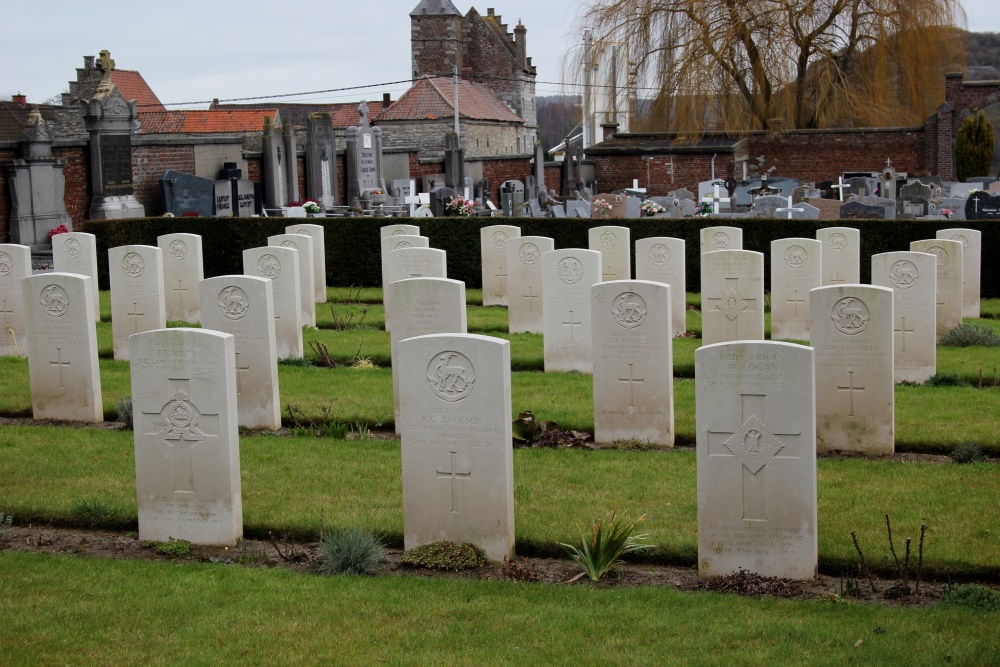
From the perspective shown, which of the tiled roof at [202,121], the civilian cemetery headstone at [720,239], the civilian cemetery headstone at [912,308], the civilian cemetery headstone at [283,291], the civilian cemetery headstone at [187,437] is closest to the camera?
the civilian cemetery headstone at [187,437]

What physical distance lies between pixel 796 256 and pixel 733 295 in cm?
158

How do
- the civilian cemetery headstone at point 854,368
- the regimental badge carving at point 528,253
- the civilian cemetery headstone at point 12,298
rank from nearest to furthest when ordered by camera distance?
1. the civilian cemetery headstone at point 854,368
2. the civilian cemetery headstone at point 12,298
3. the regimental badge carving at point 528,253

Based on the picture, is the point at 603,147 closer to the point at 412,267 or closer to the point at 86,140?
the point at 86,140

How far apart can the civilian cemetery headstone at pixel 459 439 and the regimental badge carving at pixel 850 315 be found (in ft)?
10.8

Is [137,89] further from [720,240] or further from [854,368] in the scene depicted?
[854,368]

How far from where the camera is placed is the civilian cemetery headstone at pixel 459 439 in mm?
6238

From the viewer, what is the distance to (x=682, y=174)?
123ft

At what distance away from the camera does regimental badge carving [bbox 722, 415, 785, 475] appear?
592 cm

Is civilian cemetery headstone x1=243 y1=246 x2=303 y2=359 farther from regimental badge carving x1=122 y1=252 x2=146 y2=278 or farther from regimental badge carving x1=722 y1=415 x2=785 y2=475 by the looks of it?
regimental badge carving x1=722 y1=415 x2=785 y2=475

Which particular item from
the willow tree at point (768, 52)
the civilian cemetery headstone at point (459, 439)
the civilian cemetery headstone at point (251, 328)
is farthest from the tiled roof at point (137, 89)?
the civilian cemetery headstone at point (459, 439)

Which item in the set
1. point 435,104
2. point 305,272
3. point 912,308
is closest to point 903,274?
point 912,308

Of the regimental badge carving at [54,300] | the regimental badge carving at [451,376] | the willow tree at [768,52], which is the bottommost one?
the regimental badge carving at [451,376]

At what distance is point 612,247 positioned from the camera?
15234 millimetres

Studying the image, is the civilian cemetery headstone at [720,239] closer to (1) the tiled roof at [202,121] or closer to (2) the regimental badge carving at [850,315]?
(2) the regimental badge carving at [850,315]
